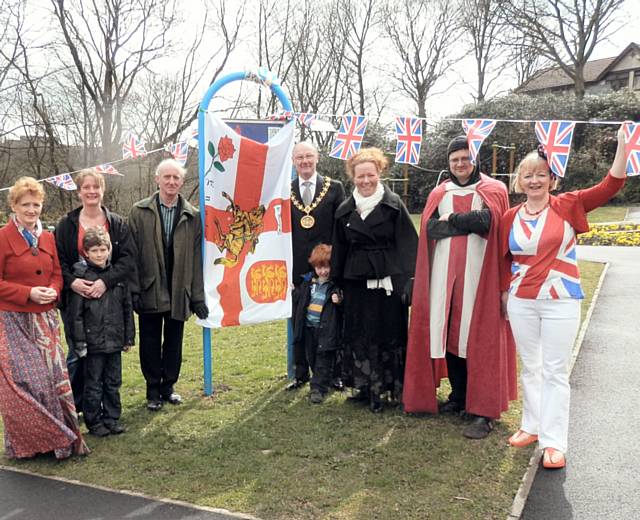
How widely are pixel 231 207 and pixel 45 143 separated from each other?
49.2 ft

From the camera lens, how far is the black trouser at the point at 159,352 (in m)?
4.55

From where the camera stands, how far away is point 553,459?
353 centimetres

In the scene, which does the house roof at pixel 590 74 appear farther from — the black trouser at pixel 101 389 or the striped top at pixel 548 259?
the black trouser at pixel 101 389

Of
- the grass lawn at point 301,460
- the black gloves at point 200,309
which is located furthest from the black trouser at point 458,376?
the black gloves at point 200,309

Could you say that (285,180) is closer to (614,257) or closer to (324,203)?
(324,203)

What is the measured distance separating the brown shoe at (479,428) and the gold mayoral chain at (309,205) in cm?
209

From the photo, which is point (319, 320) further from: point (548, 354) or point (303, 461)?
point (548, 354)

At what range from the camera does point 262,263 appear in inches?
192

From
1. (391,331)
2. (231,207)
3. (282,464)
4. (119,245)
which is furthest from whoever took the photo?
(231,207)

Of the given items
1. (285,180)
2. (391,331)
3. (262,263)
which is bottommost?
(391,331)

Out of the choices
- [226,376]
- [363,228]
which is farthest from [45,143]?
[363,228]

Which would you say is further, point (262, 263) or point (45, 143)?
point (45, 143)

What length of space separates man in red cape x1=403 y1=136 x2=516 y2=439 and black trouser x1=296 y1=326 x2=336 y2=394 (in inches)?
29.8

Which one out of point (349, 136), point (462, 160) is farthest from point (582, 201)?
point (349, 136)
